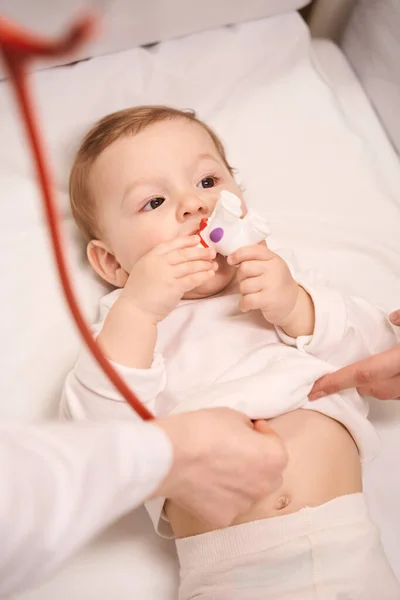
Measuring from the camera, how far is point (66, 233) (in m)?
1.13

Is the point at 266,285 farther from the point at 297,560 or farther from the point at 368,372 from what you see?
the point at 297,560

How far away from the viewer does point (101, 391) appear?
827 millimetres

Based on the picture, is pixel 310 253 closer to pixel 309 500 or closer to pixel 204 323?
pixel 204 323

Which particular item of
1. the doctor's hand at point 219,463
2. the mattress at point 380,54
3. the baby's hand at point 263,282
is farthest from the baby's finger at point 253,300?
the mattress at point 380,54

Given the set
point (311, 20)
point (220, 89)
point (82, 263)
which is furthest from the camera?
point (311, 20)

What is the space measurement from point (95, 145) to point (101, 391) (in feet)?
1.47

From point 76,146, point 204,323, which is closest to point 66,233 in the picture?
point 76,146

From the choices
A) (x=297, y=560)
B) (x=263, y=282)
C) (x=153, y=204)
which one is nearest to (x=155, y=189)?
(x=153, y=204)

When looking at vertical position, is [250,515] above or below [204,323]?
below

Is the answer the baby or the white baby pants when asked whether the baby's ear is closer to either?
the baby

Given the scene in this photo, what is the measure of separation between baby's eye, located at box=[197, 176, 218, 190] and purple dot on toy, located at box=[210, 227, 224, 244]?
0.50ft

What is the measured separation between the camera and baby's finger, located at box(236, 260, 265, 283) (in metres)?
0.87

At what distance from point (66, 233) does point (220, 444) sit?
64 centimetres

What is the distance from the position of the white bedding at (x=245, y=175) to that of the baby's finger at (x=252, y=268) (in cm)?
30
